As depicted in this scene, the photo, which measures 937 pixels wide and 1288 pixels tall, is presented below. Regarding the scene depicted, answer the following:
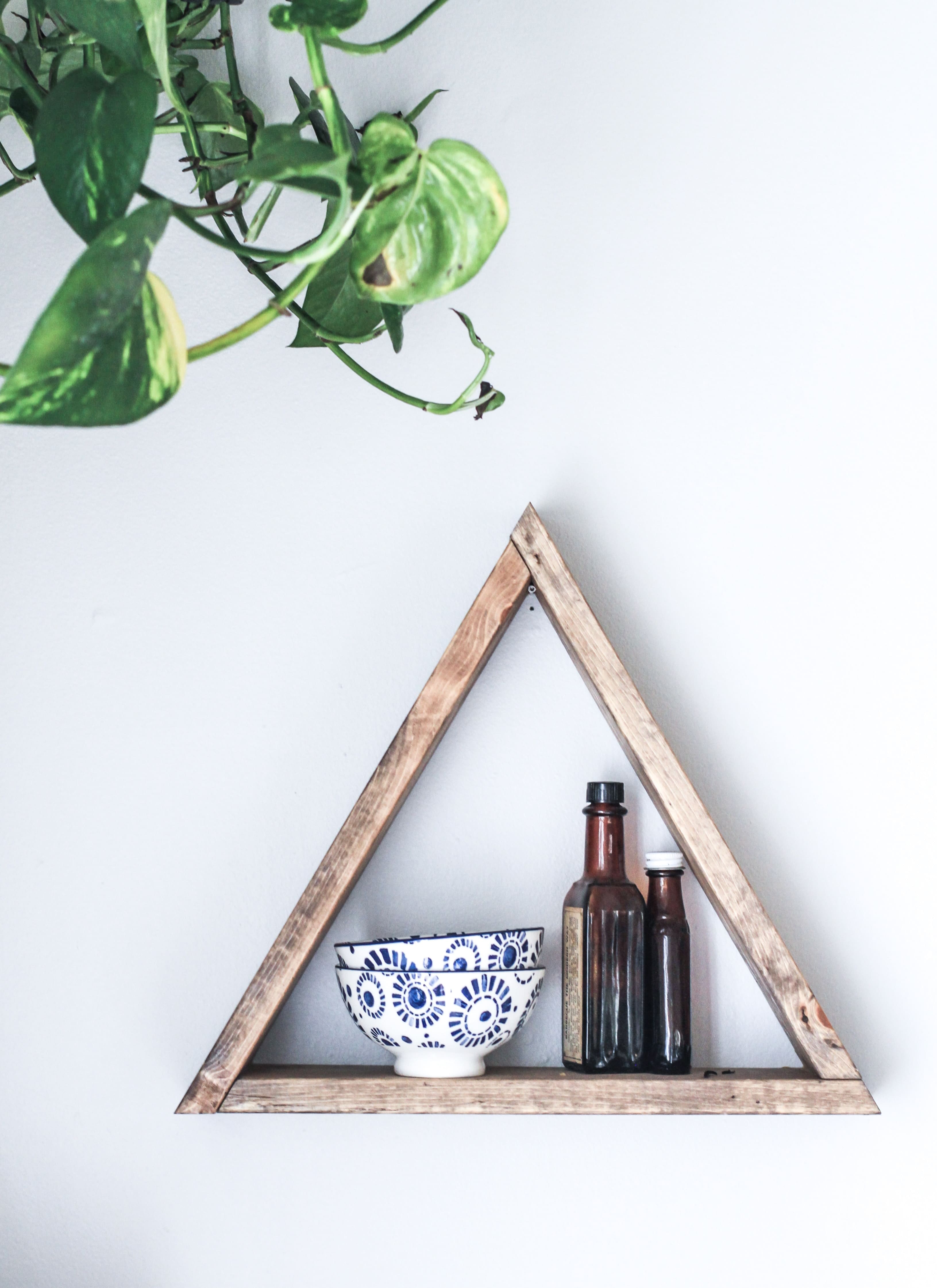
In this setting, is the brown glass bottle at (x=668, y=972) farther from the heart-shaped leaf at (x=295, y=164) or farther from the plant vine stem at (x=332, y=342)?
the heart-shaped leaf at (x=295, y=164)

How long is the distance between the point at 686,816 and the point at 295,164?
599 millimetres

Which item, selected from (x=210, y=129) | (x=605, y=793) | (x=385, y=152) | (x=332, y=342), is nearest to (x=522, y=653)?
(x=605, y=793)

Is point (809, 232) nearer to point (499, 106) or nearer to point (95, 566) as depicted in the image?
point (499, 106)

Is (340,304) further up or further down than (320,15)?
further up

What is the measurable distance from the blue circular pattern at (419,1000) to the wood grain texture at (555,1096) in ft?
0.16

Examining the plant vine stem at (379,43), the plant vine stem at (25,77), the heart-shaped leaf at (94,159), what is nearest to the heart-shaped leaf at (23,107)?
the plant vine stem at (25,77)

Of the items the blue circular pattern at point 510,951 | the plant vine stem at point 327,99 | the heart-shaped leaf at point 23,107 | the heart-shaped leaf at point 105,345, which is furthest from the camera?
the blue circular pattern at point 510,951

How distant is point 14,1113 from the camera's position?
2.92 ft

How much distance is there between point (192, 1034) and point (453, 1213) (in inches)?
10.7

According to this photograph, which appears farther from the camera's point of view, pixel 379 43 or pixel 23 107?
pixel 23 107

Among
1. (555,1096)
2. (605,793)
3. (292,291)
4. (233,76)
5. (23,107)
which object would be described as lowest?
(555,1096)

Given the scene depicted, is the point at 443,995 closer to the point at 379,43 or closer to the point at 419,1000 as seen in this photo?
the point at 419,1000

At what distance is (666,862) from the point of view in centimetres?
83

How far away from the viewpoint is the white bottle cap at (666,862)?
83 centimetres
